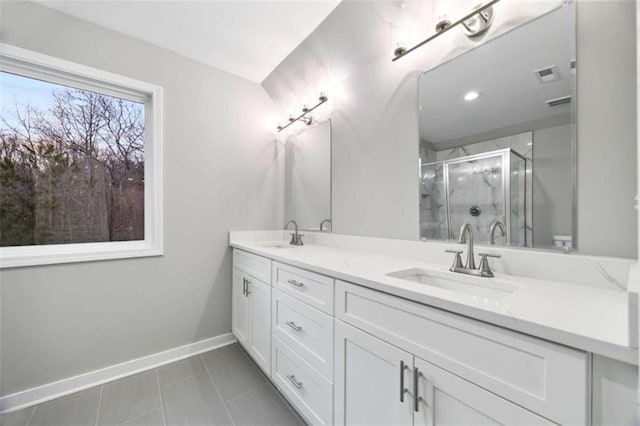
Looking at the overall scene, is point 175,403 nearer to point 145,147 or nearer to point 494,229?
point 145,147

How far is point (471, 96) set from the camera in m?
1.31

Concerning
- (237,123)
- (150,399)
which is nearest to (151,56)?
(237,123)

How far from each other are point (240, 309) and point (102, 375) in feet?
3.18

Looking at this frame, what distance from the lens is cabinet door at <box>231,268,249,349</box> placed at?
6.60 feet

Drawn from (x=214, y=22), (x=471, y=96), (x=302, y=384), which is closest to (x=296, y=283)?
(x=302, y=384)

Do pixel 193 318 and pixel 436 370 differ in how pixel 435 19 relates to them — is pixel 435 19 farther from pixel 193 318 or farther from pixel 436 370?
pixel 193 318

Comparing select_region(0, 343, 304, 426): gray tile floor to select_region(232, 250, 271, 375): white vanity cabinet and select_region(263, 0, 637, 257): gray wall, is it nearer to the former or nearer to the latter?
select_region(232, 250, 271, 375): white vanity cabinet

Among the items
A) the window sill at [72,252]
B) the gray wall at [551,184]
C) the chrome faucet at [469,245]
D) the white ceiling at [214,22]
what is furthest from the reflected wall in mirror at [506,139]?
the window sill at [72,252]

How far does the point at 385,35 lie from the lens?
63.0 inches

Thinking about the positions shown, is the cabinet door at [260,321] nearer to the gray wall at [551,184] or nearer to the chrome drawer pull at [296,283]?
the chrome drawer pull at [296,283]

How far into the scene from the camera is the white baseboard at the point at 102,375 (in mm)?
1543

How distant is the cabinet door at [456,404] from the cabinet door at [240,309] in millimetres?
1461

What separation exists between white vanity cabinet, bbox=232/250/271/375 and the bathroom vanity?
0.07 metres

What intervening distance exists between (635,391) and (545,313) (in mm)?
188
